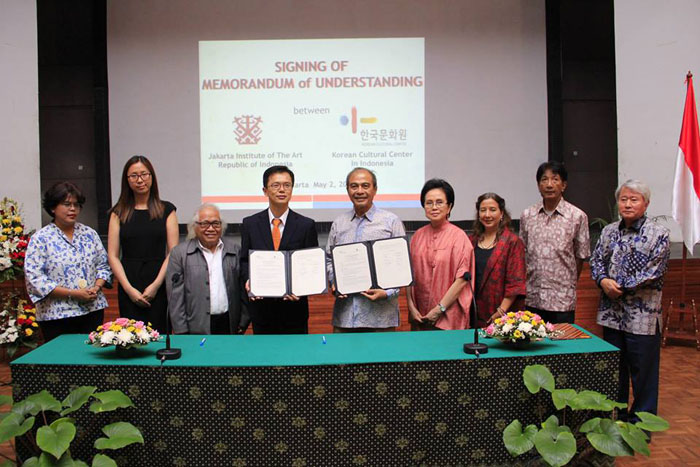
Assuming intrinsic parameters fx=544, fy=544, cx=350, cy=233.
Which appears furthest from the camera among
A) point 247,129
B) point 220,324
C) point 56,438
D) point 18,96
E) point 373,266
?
point 247,129

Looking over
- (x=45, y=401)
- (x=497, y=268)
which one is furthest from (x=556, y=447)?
(x=45, y=401)

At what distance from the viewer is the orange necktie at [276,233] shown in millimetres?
2943

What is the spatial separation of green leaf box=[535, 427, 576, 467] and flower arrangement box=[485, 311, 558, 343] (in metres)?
0.37

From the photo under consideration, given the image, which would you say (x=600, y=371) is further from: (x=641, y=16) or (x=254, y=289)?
(x=641, y=16)

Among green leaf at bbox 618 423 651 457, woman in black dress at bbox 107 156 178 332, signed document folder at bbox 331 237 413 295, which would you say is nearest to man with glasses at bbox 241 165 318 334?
signed document folder at bbox 331 237 413 295

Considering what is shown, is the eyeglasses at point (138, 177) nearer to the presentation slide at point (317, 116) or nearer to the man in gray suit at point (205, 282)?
the man in gray suit at point (205, 282)

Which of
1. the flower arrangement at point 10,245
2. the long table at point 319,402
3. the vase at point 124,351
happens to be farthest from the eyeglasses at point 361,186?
the flower arrangement at point 10,245

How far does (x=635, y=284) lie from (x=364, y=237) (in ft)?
4.67

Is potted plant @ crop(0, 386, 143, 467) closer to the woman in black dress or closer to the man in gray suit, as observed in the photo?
the man in gray suit

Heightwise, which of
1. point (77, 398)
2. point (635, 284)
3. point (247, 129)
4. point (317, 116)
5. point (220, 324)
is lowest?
point (77, 398)

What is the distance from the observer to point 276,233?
2.96 metres

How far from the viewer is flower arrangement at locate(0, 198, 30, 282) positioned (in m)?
4.28

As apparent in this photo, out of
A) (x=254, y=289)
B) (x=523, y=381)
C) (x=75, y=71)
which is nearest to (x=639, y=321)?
(x=523, y=381)

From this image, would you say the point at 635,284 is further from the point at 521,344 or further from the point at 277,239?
the point at 277,239
